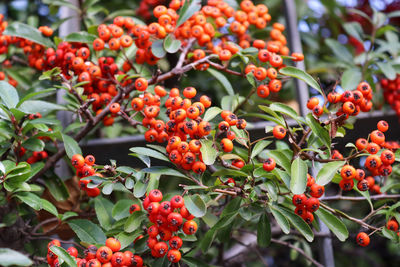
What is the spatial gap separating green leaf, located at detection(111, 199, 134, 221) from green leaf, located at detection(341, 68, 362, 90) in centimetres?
120

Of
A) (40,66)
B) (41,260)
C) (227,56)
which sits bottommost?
(41,260)

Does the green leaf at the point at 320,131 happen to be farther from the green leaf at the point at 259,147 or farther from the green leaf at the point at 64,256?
the green leaf at the point at 64,256

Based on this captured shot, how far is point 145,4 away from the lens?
2.98 meters

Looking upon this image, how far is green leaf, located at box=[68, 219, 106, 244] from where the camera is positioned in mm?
1563

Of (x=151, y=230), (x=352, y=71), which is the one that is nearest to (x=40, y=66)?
(x=151, y=230)

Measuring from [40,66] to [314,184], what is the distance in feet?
4.25

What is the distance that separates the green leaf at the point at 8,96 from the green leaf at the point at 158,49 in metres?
0.55

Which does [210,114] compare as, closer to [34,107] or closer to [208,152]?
[208,152]

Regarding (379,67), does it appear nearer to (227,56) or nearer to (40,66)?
(227,56)

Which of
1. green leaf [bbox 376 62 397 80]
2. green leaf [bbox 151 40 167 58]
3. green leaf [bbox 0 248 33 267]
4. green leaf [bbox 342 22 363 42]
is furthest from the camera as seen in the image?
green leaf [bbox 342 22 363 42]

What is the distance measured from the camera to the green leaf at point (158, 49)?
1.74m

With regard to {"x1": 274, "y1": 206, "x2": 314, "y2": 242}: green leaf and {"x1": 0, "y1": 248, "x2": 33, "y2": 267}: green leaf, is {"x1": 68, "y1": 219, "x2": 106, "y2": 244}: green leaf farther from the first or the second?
{"x1": 274, "y1": 206, "x2": 314, "y2": 242}: green leaf

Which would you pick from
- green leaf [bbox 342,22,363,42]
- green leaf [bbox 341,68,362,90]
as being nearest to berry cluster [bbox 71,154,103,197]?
green leaf [bbox 341,68,362,90]

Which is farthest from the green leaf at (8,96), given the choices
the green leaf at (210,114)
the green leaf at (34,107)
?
the green leaf at (210,114)
